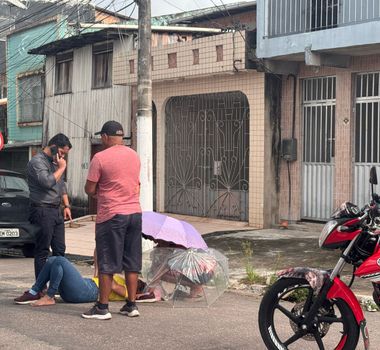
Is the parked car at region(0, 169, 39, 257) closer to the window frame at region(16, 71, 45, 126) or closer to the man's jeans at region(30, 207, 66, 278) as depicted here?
the man's jeans at region(30, 207, 66, 278)

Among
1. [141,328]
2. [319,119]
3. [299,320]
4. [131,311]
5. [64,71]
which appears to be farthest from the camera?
[64,71]

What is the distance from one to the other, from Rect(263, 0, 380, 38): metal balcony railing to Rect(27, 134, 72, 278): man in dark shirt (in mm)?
6576

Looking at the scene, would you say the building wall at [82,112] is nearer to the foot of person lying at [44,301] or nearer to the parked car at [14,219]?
the parked car at [14,219]

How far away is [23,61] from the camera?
75.6 feet

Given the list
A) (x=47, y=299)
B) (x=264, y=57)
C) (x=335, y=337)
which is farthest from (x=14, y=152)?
(x=335, y=337)

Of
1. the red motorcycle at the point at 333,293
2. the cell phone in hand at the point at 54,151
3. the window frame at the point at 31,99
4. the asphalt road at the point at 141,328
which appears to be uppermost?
the window frame at the point at 31,99

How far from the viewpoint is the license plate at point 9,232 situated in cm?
1068

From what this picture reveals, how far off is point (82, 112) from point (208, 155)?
17.7 feet

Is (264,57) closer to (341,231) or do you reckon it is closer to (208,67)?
(208,67)

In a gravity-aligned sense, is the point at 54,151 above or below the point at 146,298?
above

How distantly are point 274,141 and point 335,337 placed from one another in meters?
9.03

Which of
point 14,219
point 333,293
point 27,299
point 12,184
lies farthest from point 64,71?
point 333,293

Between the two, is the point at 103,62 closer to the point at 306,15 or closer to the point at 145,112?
the point at 306,15

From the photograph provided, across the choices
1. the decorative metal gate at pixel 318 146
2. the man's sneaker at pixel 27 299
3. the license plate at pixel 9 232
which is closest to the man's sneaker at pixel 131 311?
the man's sneaker at pixel 27 299
